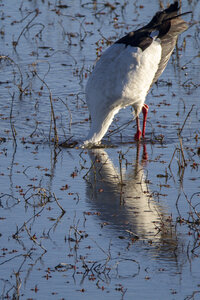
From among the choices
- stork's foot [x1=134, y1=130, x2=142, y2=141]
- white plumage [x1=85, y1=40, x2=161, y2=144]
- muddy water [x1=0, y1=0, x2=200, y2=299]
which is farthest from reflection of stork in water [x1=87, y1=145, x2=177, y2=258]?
stork's foot [x1=134, y1=130, x2=142, y2=141]

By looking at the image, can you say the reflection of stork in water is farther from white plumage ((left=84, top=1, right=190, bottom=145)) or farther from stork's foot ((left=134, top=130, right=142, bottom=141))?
stork's foot ((left=134, top=130, right=142, bottom=141))

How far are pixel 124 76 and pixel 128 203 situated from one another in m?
2.10

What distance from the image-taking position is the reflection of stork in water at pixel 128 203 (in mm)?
6102

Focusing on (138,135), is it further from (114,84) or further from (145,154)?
(114,84)

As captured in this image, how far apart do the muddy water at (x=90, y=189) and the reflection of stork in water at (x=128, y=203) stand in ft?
0.04

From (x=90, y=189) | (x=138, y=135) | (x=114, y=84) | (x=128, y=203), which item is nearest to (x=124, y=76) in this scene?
(x=114, y=84)

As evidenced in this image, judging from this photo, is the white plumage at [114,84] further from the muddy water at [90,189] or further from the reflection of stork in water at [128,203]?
the reflection of stork in water at [128,203]

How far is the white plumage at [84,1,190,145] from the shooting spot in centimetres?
831

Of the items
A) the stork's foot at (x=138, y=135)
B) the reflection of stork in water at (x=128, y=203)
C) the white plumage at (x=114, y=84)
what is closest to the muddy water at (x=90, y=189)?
the reflection of stork in water at (x=128, y=203)

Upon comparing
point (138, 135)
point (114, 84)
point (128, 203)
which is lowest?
point (128, 203)

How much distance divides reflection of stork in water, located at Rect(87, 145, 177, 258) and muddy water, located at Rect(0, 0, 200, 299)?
0.01 m

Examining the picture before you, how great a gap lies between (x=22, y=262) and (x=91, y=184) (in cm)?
195

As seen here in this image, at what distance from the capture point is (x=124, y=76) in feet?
27.6

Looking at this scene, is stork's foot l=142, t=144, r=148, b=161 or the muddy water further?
stork's foot l=142, t=144, r=148, b=161
